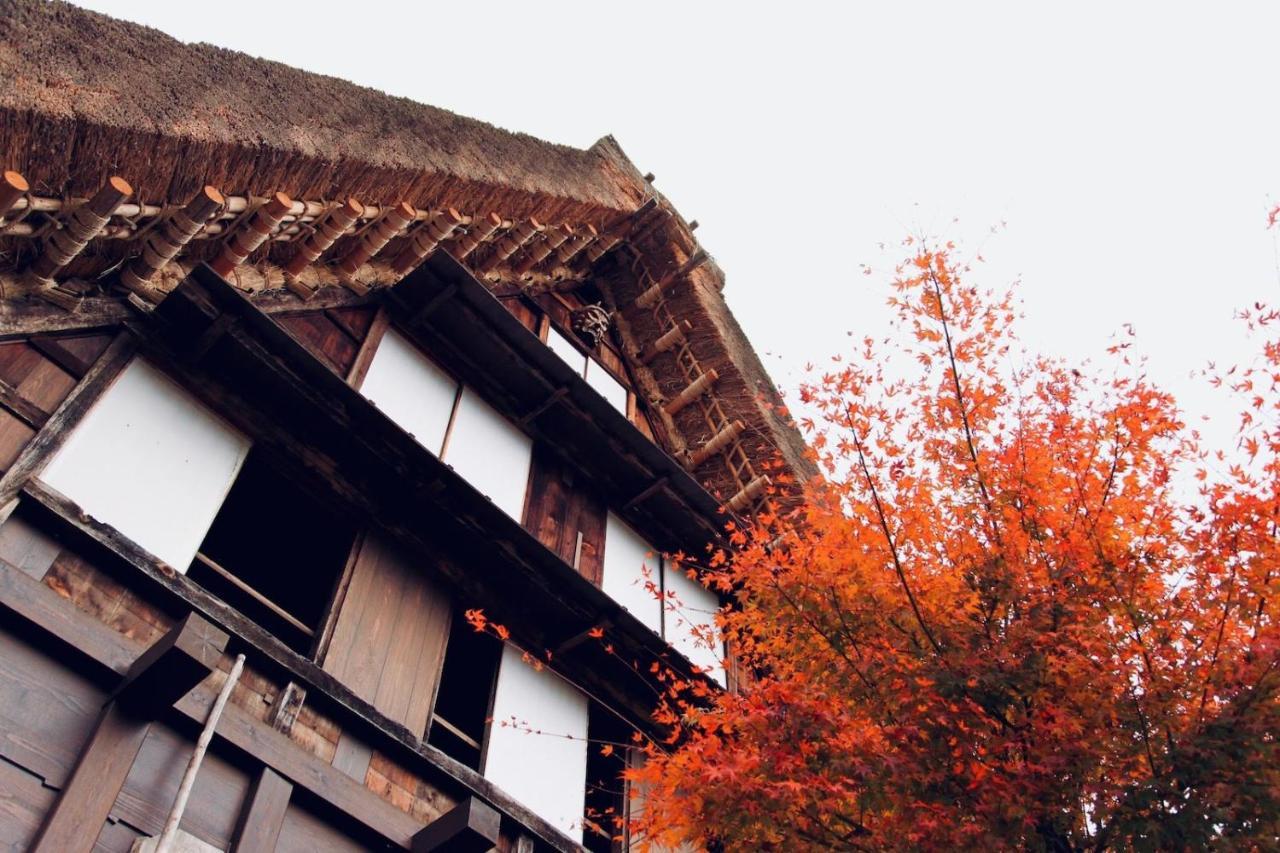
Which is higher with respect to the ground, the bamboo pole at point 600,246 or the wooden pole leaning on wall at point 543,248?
the bamboo pole at point 600,246

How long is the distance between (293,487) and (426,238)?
11.4 feet

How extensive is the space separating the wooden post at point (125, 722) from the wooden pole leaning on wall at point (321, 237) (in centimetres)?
404

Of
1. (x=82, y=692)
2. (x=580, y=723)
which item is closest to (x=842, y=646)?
(x=580, y=723)

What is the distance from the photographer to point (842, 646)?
6.02 meters

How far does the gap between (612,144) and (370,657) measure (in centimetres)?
1080

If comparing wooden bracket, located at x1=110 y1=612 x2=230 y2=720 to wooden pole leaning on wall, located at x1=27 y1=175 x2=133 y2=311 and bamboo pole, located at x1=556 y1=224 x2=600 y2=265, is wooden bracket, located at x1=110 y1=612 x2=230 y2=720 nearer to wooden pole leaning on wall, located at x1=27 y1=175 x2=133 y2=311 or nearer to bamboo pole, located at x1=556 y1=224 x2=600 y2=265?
wooden pole leaning on wall, located at x1=27 y1=175 x2=133 y2=311

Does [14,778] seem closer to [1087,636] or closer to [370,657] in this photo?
[370,657]

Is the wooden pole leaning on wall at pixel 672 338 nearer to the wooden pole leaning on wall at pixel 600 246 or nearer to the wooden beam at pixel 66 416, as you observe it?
the wooden pole leaning on wall at pixel 600 246

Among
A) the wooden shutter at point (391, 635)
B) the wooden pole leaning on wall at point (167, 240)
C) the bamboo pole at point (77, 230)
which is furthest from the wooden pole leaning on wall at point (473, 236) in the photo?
the bamboo pole at point (77, 230)

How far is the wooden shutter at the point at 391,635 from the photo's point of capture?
20.7 ft

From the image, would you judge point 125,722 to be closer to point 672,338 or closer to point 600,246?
point 672,338

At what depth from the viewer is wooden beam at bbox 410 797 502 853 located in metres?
5.32

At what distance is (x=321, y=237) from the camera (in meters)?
7.84

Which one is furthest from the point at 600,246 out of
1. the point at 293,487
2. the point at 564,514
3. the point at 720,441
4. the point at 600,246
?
the point at 293,487
